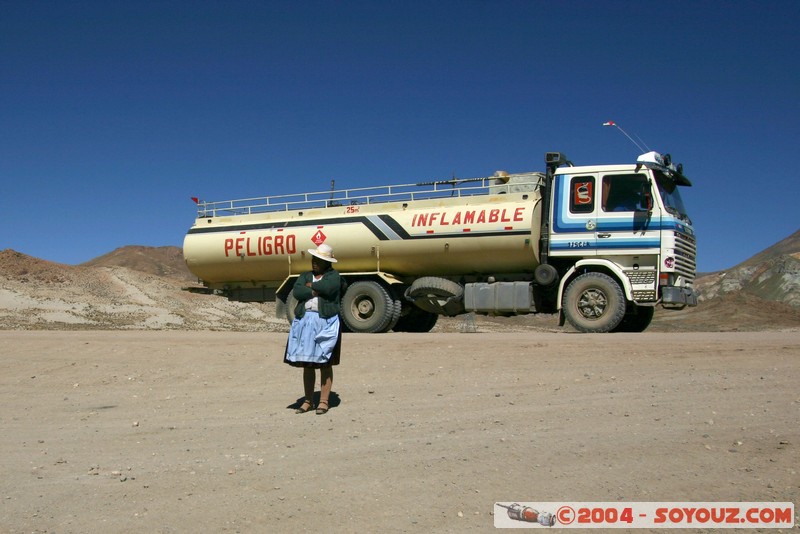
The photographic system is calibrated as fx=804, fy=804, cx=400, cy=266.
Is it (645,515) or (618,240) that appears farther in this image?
(618,240)

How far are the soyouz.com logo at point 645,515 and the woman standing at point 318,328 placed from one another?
3.63 metres

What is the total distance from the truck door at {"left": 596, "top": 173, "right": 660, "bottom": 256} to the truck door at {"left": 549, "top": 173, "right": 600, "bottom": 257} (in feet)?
0.48

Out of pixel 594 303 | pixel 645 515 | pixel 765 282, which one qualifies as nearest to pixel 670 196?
pixel 594 303

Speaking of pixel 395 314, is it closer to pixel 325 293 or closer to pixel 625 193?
pixel 625 193

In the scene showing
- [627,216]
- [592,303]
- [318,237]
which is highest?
[627,216]

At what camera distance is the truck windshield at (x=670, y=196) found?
610 inches

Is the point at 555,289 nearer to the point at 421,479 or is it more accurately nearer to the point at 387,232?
the point at 387,232

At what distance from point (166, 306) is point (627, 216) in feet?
66.8

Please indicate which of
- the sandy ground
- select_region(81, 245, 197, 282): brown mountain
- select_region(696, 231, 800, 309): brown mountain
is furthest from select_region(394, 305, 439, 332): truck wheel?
select_region(81, 245, 197, 282): brown mountain

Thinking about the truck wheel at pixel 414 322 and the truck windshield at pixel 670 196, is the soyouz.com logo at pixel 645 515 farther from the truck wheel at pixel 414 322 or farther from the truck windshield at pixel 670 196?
the truck wheel at pixel 414 322

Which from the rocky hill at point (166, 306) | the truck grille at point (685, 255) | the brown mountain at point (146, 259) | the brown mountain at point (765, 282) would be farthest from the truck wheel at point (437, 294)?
the brown mountain at point (146, 259)

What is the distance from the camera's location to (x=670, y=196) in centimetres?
1584

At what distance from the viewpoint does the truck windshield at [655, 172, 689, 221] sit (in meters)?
15.5

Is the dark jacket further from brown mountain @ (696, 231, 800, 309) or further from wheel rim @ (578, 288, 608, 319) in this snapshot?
brown mountain @ (696, 231, 800, 309)
